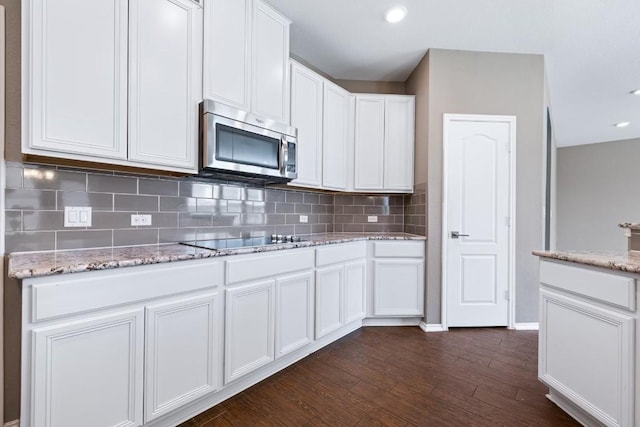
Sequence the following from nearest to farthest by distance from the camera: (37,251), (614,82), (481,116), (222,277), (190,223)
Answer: (37,251) → (222,277) → (190,223) → (481,116) → (614,82)

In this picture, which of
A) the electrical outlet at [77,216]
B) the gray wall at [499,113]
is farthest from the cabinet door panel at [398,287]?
the electrical outlet at [77,216]

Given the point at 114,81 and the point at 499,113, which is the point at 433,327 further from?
the point at 114,81

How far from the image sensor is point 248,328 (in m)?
1.92

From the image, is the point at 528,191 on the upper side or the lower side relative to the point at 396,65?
lower

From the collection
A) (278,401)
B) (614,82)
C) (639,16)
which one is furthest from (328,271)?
(614,82)

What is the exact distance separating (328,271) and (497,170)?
1.99 m

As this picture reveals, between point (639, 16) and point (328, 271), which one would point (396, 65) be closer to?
point (639, 16)

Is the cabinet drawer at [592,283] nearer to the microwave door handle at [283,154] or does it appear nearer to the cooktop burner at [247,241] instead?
the cooktop burner at [247,241]

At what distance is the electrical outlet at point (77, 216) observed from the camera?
169cm

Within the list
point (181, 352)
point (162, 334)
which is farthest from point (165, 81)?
point (181, 352)

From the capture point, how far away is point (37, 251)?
159 centimetres

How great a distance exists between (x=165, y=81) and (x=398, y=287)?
2.62m

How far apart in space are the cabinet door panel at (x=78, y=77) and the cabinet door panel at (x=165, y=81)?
0.21 feet

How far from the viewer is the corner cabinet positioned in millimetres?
1384
